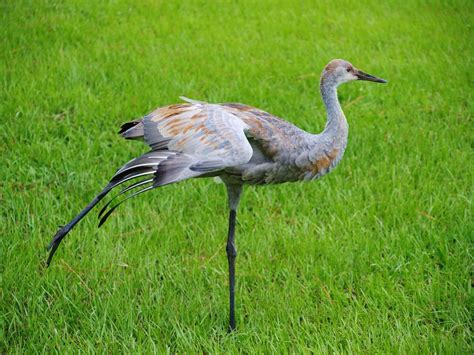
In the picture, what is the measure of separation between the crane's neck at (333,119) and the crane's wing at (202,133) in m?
0.52

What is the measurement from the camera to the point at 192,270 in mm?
3949

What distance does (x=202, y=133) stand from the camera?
3156 millimetres

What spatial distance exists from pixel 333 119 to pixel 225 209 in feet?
5.05

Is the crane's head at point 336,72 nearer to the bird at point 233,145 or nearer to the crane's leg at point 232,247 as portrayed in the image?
the bird at point 233,145

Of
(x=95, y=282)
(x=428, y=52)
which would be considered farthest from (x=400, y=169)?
(x=428, y=52)

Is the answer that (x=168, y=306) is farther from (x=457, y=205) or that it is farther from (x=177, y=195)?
(x=457, y=205)

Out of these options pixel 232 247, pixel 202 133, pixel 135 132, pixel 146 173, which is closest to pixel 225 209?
pixel 232 247

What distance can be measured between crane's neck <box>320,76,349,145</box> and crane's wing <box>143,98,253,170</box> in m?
0.52

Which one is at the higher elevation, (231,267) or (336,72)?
(336,72)

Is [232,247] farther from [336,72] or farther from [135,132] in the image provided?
[336,72]

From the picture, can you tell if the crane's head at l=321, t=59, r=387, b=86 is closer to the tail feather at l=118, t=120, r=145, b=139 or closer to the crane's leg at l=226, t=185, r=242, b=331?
the crane's leg at l=226, t=185, r=242, b=331

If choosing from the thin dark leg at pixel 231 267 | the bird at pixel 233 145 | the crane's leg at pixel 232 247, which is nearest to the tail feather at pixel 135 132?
the bird at pixel 233 145

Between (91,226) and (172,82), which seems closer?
(91,226)

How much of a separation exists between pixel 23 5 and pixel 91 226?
5.09 metres
